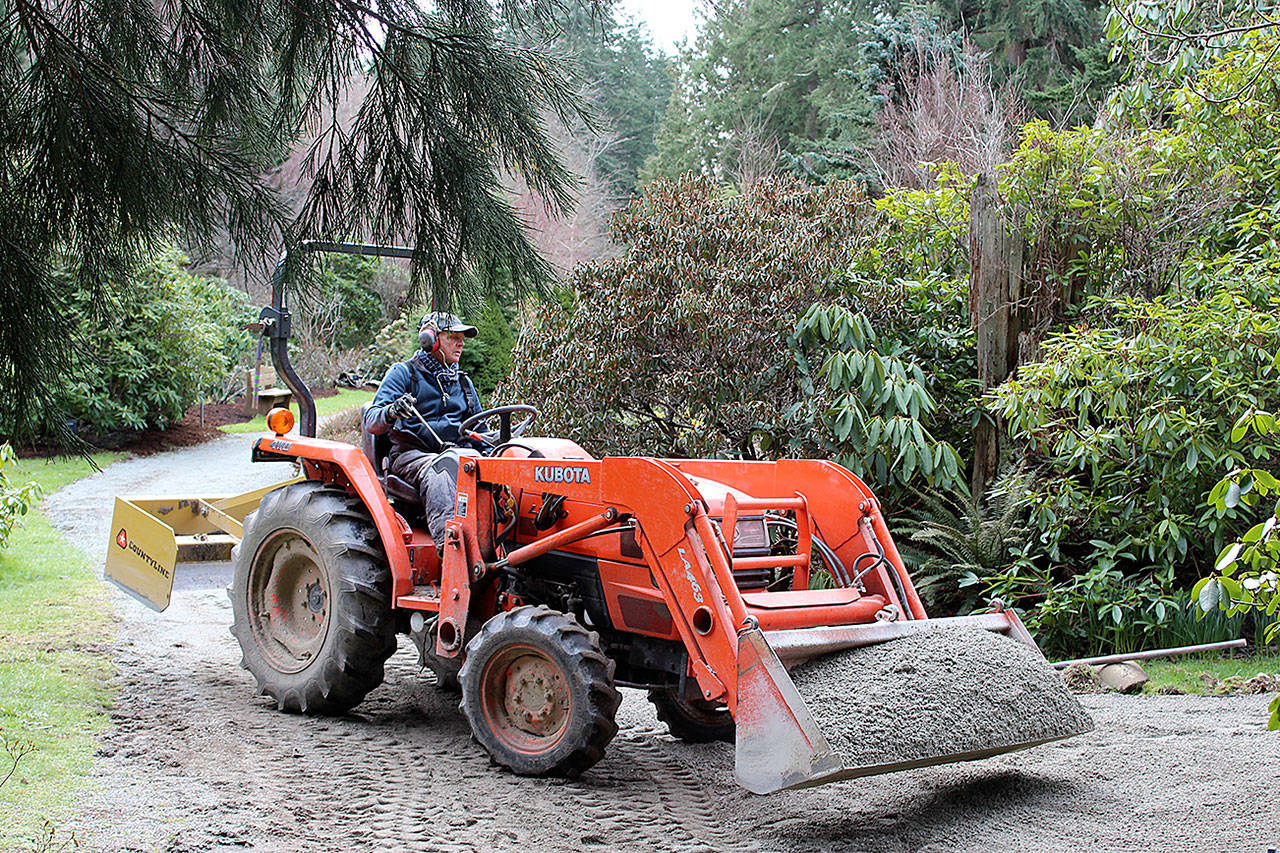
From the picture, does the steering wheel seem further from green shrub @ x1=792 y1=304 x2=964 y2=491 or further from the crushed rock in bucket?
green shrub @ x1=792 y1=304 x2=964 y2=491

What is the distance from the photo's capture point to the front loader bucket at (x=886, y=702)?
12.9 feet

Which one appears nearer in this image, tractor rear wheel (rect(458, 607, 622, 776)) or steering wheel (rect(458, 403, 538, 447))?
tractor rear wheel (rect(458, 607, 622, 776))

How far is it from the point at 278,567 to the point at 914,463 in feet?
14.3

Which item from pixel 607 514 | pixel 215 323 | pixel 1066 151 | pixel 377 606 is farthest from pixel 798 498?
pixel 215 323

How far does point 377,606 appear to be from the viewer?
5723 mm

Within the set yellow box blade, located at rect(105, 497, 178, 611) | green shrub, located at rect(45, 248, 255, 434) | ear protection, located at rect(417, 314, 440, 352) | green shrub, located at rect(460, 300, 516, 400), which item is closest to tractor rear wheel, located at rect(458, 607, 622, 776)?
ear protection, located at rect(417, 314, 440, 352)

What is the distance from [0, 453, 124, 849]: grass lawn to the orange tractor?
0.93 meters

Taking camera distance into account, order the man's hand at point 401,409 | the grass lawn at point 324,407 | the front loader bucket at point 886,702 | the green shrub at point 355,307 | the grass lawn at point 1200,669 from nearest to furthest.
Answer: the front loader bucket at point 886,702 → the man's hand at point 401,409 → the grass lawn at point 1200,669 → the grass lawn at point 324,407 → the green shrub at point 355,307

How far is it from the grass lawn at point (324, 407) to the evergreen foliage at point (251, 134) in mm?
15980

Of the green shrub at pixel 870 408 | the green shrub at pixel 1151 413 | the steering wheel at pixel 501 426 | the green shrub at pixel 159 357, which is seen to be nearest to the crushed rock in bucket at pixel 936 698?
the steering wheel at pixel 501 426

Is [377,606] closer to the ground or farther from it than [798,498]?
closer to the ground

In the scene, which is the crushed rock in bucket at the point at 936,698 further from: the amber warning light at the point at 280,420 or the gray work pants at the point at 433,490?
the amber warning light at the point at 280,420

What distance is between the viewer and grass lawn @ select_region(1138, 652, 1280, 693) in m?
6.41

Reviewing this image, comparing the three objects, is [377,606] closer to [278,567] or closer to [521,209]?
[278,567]
